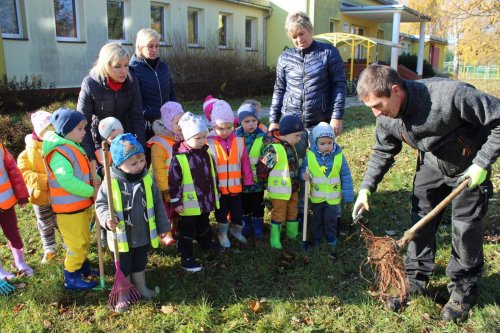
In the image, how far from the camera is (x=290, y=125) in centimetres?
436

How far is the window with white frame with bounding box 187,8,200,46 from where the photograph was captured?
59.0 ft

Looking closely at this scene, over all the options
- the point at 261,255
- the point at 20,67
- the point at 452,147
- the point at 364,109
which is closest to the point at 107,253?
the point at 261,255

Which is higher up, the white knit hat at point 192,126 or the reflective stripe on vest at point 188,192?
the white knit hat at point 192,126

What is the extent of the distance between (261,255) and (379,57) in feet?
97.4

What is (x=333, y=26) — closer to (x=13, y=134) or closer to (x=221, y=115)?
(x=13, y=134)

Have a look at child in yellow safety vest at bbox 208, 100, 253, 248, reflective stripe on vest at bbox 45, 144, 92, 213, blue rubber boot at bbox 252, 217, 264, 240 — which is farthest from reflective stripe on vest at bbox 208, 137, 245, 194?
reflective stripe on vest at bbox 45, 144, 92, 213

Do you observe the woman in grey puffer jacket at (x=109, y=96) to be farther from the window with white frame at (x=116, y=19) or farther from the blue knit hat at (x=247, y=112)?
the window with white frame at (x=116, y=19)

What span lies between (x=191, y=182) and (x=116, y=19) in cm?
1281

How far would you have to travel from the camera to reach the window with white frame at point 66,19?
12.9m

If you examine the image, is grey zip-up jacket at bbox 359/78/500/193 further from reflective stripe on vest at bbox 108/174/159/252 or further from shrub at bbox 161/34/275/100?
shrub at bbox 161/34/275/100

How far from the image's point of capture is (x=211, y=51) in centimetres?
1702

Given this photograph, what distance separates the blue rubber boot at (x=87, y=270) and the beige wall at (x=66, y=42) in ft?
32.6

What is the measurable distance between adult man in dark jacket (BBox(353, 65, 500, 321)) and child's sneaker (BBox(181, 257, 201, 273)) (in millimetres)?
1574

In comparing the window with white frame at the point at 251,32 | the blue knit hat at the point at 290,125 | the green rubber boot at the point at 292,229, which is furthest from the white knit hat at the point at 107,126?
the window with white frame at the point at 251,32
